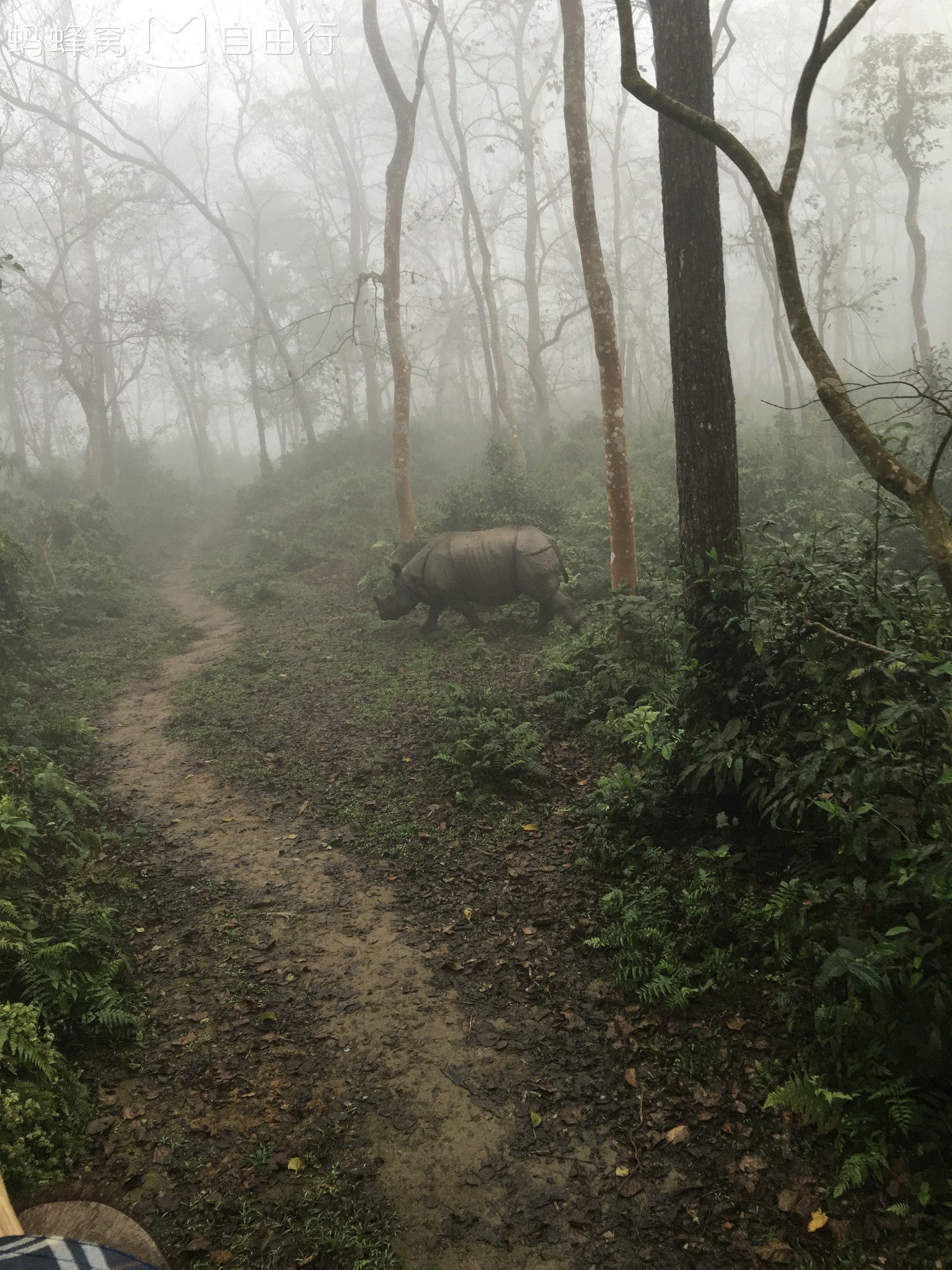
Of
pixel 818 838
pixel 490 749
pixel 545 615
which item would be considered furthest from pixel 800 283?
pixel 545 615

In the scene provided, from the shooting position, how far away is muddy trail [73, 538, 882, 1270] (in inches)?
140

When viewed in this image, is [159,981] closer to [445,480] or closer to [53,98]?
[445,480]

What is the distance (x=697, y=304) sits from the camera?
6000 millimetres

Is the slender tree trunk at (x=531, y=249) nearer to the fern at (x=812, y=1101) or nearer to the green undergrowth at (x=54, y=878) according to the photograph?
the green undergrowth at (x=54, y=878)

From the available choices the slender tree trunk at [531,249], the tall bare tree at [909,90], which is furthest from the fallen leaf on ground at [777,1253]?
the tall bare tree at [909,90]

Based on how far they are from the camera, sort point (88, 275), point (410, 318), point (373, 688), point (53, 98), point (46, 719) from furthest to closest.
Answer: point (410, 318), point (88, 275), point (53, 98), point (373, 688), point (46, 719)

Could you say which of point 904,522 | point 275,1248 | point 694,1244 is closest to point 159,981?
point 275,1248

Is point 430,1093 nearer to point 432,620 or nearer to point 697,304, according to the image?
point 697,304

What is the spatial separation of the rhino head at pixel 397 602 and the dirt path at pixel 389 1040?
19.8 ft

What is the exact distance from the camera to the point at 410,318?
50938mm

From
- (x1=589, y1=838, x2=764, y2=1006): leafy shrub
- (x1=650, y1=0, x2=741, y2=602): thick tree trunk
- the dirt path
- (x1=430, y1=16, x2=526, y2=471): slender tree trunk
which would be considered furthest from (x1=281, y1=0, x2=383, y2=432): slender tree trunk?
(x1=589, y1=838, x2=764, y2=1006): leafy shrub

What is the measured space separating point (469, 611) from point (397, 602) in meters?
1.46

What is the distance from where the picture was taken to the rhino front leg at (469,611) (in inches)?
526

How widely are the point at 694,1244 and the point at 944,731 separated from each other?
277cm
